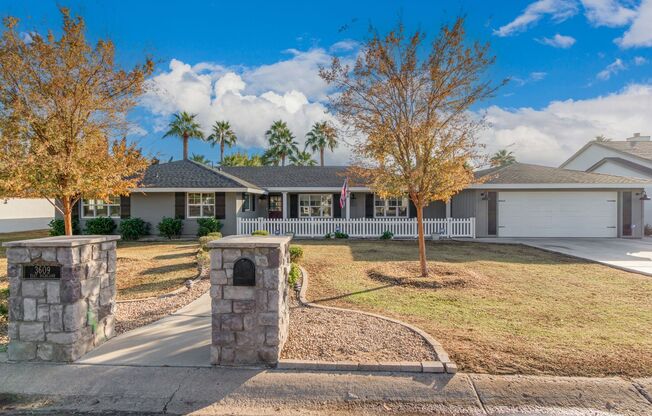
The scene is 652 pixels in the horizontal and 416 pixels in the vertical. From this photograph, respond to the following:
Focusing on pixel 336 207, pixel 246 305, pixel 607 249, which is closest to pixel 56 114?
pixel 246 305

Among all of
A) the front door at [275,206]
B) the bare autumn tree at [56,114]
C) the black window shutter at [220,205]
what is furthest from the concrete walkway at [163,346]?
the front door at [275,206]

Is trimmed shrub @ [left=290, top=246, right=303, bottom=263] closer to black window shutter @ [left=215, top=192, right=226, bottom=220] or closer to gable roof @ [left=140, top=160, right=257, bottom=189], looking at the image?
gable roof @ [left=140, top=160, right=257, bottom=189]

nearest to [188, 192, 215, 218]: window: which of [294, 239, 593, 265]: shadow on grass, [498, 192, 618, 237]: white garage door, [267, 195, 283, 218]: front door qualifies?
[267, 195, 283, 218]: front door

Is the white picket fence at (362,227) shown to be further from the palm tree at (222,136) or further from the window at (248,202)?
the palm tree at (222,136)

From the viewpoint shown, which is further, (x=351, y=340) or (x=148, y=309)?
(x=148, y=309)

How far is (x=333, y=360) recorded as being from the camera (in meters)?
3.86

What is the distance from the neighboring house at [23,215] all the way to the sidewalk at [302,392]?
26759mm

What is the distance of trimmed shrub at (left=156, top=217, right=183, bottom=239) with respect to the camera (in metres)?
16.3

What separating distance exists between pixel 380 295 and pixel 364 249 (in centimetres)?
619

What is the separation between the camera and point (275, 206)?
20.8 metres

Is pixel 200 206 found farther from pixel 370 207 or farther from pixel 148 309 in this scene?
pixel 148 309

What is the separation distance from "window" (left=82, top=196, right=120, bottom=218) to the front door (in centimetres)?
790

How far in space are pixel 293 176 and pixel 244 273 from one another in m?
17.1

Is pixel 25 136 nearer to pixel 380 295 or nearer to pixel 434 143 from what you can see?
pixel 380 295
